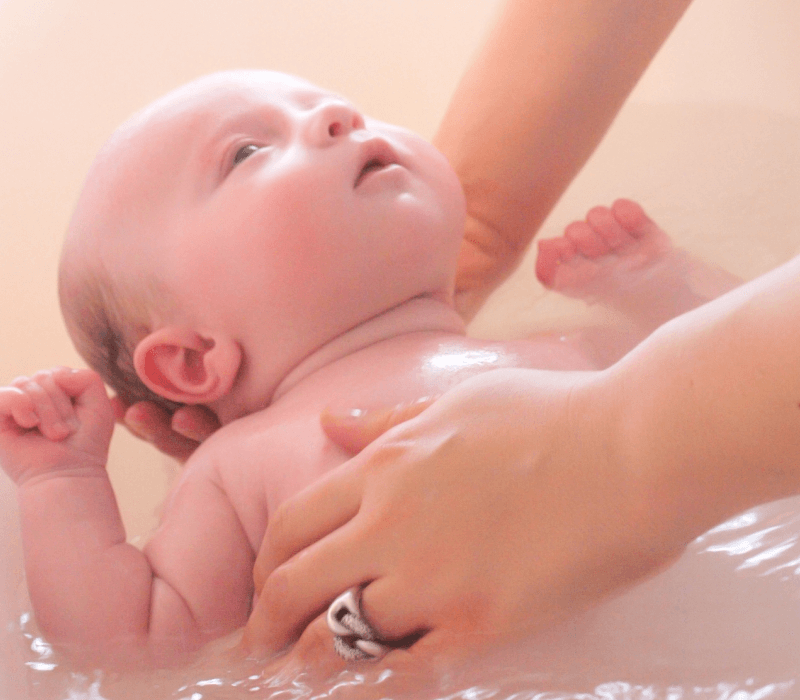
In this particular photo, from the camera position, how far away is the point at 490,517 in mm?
583

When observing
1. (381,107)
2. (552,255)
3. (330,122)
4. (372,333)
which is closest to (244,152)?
(330,122)

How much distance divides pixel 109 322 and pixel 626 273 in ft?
1.97

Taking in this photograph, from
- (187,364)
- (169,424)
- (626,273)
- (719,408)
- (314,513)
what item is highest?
(719,408)

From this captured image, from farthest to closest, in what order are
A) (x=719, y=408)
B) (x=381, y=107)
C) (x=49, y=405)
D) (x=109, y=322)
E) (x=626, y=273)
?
(x=381, y=107)
(x=626, y=273)
(x=109, y=322)
(x=49, y=405)
(x=719, y=408)

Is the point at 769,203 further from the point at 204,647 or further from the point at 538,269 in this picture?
the point at 204,647

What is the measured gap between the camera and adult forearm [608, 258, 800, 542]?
490 millimetres

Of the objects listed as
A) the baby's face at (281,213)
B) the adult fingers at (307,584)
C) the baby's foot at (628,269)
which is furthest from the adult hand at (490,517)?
the baby's foot at (628,269)

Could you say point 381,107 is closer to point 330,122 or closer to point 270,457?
point 330,122

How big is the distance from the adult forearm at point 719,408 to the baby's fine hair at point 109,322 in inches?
20.7

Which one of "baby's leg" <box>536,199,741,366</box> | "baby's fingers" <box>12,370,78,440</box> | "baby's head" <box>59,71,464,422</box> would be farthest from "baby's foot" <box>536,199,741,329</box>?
"baby's fingers" <box>12,370,78,440</box>

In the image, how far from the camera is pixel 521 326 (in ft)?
4.14

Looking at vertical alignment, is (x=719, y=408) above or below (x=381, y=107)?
A: above

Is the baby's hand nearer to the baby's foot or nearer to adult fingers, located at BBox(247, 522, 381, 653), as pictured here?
adult fingers, located at BBox(247, 522, 381, 653)

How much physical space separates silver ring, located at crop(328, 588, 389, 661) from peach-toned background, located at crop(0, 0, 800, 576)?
2.28 ft
